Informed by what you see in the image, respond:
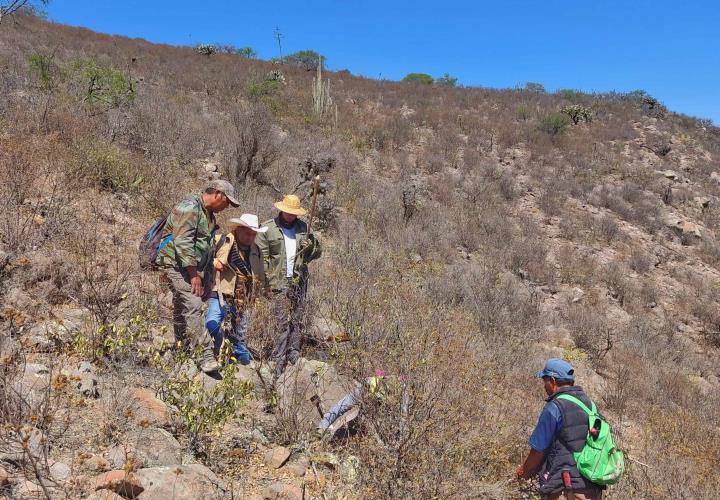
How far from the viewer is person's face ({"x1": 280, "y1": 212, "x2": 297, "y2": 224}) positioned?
3809 mm

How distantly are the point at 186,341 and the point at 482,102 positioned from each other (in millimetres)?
20180

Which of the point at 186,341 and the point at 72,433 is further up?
the point at 186,341

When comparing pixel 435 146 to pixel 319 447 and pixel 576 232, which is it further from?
pixel 319 447

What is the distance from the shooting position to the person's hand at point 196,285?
3307 millimetres

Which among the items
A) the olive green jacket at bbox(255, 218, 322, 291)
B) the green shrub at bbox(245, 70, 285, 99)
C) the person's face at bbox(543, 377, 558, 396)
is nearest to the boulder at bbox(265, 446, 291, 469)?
the olive green jacket at bbox(255, 218, 322, 291)

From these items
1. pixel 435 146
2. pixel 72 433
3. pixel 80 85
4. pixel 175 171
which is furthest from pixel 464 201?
pixel 72 433

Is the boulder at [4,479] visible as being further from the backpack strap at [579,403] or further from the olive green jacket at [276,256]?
the backpack strap at [579,403]

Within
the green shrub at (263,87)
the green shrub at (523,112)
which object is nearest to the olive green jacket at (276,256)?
the green shrub at (263,87)

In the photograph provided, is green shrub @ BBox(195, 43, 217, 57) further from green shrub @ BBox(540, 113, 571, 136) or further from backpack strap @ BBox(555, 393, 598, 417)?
backpack strap @ BBox(555, 393, 598, 417)

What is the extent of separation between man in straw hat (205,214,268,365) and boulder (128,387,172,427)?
846 mm

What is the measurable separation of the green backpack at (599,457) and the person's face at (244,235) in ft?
8.98

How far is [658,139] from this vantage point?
58.6 feet

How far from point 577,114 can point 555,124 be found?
263 centimetres

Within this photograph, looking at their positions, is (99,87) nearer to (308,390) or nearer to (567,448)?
(308,390)
